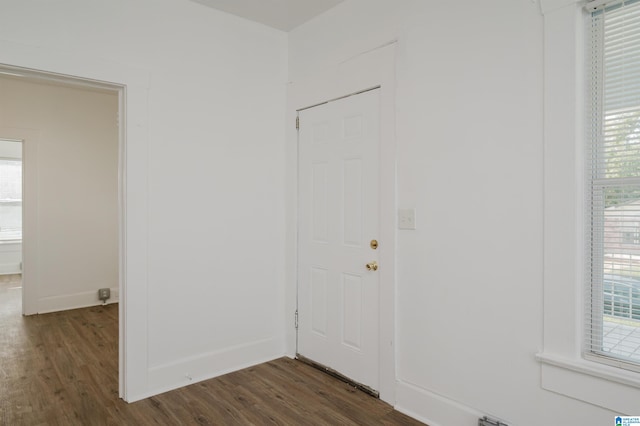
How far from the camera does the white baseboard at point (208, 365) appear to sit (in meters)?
2.74

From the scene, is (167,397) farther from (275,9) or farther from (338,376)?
(275,9)

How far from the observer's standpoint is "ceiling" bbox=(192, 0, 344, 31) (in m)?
2.93

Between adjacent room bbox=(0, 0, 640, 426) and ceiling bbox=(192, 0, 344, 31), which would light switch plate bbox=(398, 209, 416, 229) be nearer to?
adjacent room bbox=(0, 0, 640, 426)

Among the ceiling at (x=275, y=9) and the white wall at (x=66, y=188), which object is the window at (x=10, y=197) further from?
the ceiling at (x=275, y=9)

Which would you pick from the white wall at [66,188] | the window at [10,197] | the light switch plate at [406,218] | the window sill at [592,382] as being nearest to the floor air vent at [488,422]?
the window sill at [592,382]

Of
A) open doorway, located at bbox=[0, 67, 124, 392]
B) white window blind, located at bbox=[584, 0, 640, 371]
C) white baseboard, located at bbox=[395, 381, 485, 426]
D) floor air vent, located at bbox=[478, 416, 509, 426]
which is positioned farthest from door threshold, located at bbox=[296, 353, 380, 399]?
open doorway, located at bbox=[0, 67, 124, 392]

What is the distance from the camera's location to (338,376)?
2.94m

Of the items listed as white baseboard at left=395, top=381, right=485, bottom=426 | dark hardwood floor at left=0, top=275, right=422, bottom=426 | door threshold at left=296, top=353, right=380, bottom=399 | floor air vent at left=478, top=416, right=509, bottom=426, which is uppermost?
floor air vent at left=478, top=416, right=509, bottom=426

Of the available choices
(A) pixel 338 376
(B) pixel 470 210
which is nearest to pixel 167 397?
(A) pixel 338 376

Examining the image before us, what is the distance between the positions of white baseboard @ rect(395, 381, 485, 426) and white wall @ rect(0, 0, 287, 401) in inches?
50.1

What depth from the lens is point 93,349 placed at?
11.8 feet

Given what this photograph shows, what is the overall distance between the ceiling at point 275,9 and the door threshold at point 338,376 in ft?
9.12

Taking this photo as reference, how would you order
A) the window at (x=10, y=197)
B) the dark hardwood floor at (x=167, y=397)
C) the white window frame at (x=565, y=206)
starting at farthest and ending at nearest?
the window at (x=10, y=197) → the dark hardwood floor at (x=167, y=397) → the white window frame at (x=565, y=206)

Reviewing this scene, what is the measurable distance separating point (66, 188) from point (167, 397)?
3599 millimetres
